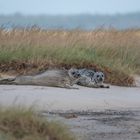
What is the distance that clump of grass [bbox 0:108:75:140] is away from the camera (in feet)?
27.1

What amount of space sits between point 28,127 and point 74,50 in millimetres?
8624

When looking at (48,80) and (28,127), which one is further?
(48,80)

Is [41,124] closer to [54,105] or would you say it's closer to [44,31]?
[54,105]

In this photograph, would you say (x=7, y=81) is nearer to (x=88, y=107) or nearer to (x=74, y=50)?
(x=88, y=107)

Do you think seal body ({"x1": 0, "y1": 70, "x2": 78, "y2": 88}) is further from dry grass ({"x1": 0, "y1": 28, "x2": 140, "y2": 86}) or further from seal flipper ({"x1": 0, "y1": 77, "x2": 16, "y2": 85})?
dry grass ({"x1": 0, "y1": 28, "x2": 140, "y2": 86})

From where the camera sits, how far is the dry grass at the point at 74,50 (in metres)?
15.5

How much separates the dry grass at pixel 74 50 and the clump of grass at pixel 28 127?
21.1 ft

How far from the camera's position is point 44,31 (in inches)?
768

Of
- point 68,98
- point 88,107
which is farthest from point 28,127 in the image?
point 68,98

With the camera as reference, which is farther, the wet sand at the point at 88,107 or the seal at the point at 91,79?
the seal at the point at 91,79

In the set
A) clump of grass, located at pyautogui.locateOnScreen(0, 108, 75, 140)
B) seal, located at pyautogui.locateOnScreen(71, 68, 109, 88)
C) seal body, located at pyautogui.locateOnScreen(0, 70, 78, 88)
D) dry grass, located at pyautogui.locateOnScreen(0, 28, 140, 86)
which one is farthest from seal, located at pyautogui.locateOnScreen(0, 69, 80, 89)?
clump of grass, located at pyautogui.locateOnScreen(0, 108, 75, 140)

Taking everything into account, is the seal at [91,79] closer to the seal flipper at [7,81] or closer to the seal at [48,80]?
the seal at [48,80]

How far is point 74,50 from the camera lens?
16.9m

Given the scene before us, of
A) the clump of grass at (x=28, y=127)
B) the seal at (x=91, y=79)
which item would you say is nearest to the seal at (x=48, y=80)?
the seal at (x=91, y=79)
